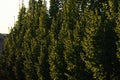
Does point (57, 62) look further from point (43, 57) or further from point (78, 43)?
point (43, 57)

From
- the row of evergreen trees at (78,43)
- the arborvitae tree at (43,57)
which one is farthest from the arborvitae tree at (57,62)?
the arborvitae tree at (43,57)

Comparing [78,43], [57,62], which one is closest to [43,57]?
[57,62]

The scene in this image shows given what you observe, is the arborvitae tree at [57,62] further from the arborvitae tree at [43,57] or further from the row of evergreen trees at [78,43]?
the arborvitae tree at [43,57]

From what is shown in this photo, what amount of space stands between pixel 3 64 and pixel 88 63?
41453mm

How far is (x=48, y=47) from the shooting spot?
1511 inches

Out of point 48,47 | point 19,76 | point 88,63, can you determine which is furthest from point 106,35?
Answer: point 19,76

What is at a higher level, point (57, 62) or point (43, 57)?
point (57, 62)

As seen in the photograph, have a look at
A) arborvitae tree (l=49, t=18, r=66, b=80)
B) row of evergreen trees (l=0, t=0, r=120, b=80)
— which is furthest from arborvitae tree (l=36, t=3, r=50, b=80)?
arborvitae tree (l=49, t=18, r=66, b=80)

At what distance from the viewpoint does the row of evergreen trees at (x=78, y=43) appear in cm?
2533

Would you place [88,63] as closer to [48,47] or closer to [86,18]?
[86,18]

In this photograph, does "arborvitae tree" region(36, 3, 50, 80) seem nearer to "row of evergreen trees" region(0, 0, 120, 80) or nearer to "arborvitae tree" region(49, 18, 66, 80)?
"row of evergreen trees" region(0, 0, 120, 80)

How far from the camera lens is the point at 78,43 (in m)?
28.4

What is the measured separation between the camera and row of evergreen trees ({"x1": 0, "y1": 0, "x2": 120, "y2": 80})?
25.3 m

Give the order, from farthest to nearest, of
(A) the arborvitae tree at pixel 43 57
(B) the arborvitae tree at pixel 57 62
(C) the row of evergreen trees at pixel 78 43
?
(A) the arborvitae tree at pixel 43 57 → (B) the arborvitae tree at pixel 57 62 → (C) the row of evergreen trees at pixel 78 43
